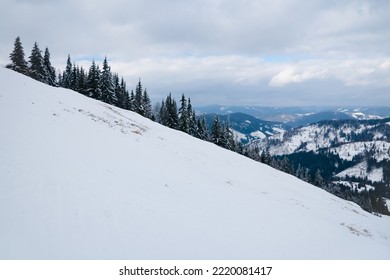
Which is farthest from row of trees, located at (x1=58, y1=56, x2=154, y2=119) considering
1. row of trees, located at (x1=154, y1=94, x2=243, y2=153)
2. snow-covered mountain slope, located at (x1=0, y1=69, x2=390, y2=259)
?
snow-covered mountain slope, located at (x1=0, y1=69, x2=390, y2=259)

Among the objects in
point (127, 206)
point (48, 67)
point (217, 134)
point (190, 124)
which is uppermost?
point (48, 67)

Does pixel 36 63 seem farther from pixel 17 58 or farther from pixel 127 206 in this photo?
pixel 127 206

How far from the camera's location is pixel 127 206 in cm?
1140

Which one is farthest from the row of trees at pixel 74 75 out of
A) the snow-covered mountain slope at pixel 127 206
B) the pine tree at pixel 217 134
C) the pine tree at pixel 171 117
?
the snow-covered mountain slope at pixel 127 206

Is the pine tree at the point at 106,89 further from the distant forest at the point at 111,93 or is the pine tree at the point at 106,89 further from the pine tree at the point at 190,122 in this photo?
the pine tree at the point at 190,122

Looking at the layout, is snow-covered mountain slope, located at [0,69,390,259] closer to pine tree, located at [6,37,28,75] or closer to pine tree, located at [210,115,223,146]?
pine tree, located at [6,37,28,75]

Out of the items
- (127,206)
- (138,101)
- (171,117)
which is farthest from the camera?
(138,101)

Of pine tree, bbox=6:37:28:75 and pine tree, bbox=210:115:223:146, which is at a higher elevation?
pine tree, bbox=6:37:28:75

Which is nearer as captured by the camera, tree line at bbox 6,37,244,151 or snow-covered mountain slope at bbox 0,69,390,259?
snow-covered mountain slope at bbox 0,69,390,259

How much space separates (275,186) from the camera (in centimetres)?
2503

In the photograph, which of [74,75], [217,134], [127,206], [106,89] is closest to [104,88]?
[106,89]

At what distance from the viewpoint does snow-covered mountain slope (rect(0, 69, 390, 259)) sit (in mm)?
8930

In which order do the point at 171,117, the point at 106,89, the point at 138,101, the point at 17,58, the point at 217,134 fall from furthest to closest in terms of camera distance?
the point at 138,101 → the point at 217,134 → the point at 171,117 → the point at 106,89 → the point at 17,58

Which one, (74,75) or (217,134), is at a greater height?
(74,75)
